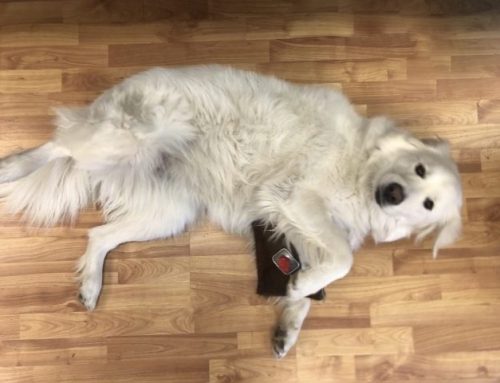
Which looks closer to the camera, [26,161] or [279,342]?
[26,161]

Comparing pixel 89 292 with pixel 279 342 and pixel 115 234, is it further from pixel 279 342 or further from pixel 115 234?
pixel 279 342

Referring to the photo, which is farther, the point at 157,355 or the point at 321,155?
the point at 157,355

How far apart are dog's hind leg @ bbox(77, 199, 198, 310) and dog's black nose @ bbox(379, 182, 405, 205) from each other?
0.86 meters

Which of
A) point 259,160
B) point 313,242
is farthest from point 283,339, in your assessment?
point 259,160

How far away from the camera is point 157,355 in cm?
260

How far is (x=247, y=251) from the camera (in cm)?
267

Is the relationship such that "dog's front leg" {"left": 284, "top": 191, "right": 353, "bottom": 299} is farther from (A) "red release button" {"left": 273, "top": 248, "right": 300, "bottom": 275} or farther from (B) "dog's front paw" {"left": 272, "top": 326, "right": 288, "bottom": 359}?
(B) "dog's front paw" {"left": 272, "top": 326, "right": 288, "bottom": 359}

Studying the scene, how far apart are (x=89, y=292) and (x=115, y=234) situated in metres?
0.28

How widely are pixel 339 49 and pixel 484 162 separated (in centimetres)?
91

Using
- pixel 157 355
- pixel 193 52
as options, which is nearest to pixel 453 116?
pixel 193 52

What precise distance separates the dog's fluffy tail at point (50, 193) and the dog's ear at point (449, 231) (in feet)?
5.09

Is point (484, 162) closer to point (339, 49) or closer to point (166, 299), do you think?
point (339, 49)

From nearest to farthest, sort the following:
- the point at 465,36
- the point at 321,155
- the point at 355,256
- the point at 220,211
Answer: the point at 321,155 → the point at 220,211 → the point at 355,256 → the point at 465,36

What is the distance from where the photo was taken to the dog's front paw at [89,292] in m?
2.53
